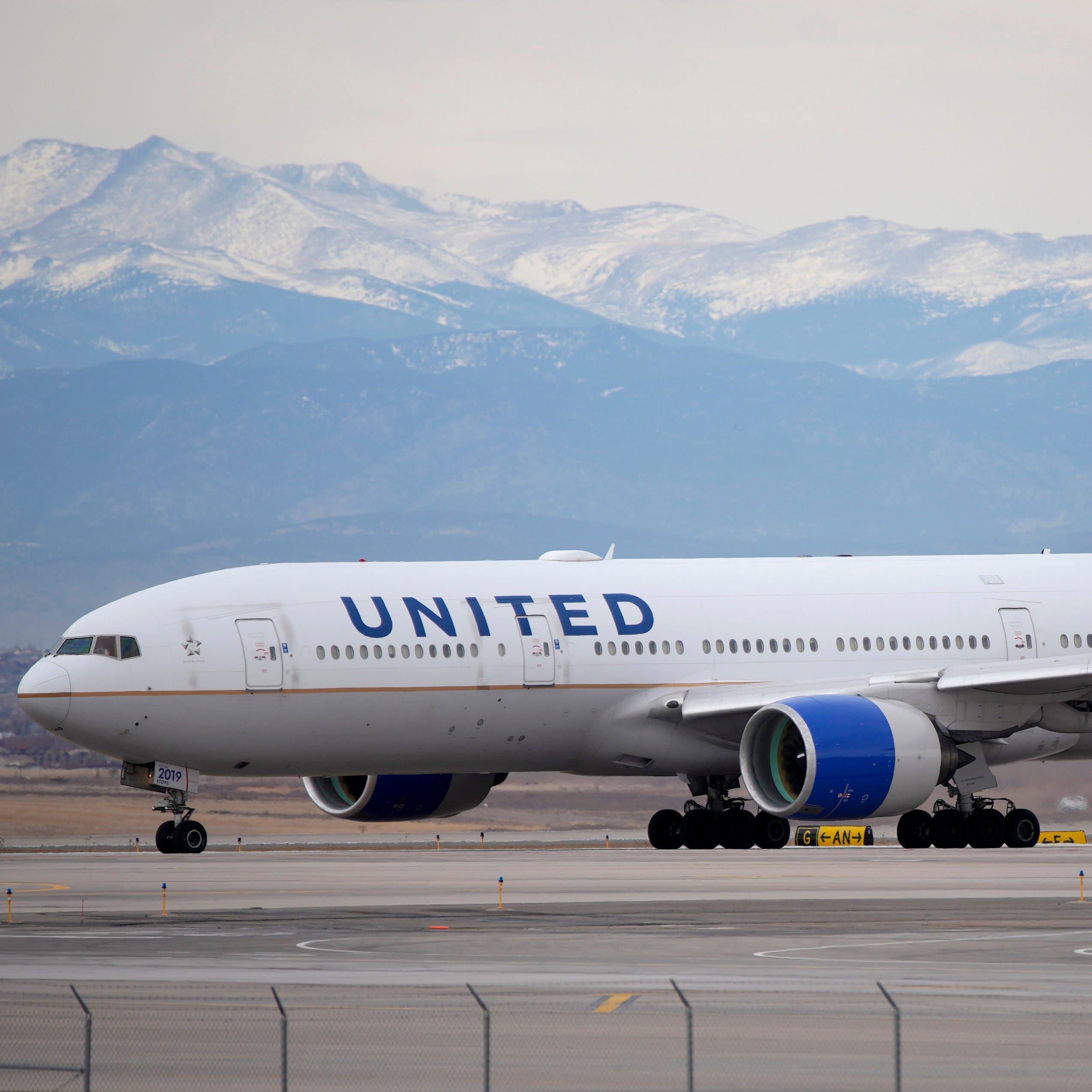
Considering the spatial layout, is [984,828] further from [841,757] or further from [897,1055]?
[897,1055]

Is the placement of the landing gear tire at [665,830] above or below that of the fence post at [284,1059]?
above

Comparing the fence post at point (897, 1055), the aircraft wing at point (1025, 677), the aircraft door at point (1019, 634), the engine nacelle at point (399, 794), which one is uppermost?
the aircraft door at point (1019, 634)

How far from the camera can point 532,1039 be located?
1895 cm

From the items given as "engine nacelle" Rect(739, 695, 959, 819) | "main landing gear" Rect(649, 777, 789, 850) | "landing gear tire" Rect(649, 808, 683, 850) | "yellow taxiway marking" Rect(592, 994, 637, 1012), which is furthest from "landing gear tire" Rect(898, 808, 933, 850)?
"yellow taxiway marking" Rect(592, 994, 637, 1012)

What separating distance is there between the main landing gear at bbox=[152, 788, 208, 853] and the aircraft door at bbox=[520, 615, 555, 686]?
22.6 feet

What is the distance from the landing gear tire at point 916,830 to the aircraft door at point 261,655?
13.2 metres

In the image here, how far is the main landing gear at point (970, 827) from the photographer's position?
42.8 m

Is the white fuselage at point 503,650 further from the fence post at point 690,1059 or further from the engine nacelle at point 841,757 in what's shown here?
the fence post at point 690,1059

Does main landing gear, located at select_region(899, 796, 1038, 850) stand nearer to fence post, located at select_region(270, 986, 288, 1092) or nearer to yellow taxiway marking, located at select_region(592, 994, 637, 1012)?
yellow taxiway marking, located at select_region(592, 994, 637, 1012)

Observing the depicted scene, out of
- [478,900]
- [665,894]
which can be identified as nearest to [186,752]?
[478,900]

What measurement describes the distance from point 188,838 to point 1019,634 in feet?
60.7

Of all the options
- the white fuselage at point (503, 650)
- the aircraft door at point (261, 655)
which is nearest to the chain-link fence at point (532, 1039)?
the white fuselage at point (503, 650)

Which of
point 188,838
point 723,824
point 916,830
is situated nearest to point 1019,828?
point 916,830

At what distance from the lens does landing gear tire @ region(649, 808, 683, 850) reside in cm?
4688
